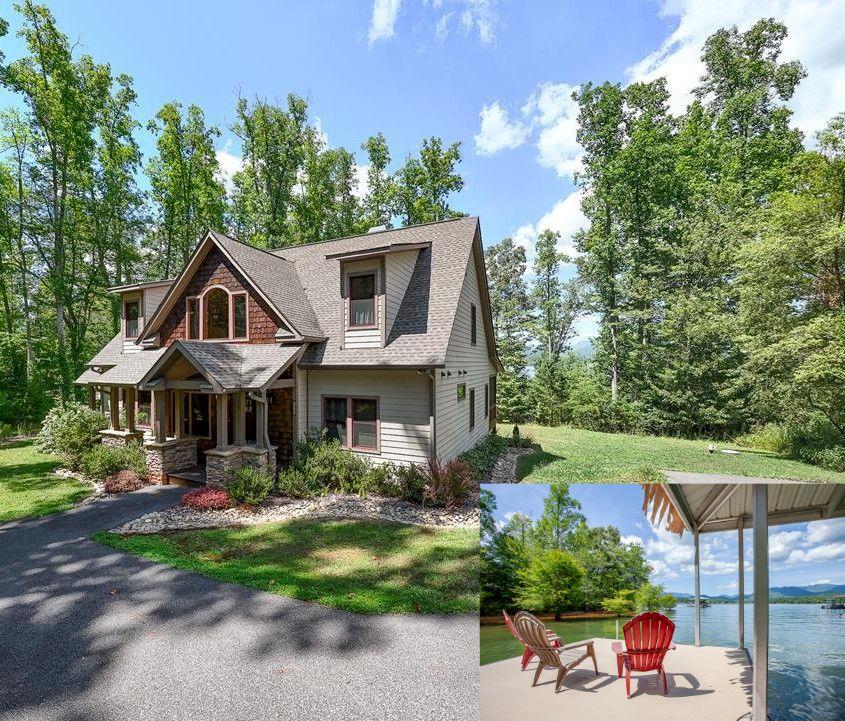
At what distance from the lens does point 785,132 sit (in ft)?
69.5

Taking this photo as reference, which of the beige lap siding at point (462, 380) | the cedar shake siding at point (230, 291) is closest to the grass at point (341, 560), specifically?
the beige lap siding at point (462, 380)

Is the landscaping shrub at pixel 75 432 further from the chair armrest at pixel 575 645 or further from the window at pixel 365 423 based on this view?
the chair armrest at pixel 575 645

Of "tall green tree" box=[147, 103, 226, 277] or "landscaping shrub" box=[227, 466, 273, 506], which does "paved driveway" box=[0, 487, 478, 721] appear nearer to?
"landscaping shrub" box=[227, 466, 273, 506]

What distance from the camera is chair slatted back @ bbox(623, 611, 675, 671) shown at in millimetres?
1279

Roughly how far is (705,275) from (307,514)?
23955mm

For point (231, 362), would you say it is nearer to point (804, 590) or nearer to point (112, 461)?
point (112, 461)

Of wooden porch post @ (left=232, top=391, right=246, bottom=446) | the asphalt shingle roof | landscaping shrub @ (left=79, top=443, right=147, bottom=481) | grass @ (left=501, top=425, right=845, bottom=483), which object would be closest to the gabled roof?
the asphalt shingle roof

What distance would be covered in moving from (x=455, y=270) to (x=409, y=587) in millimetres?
9125

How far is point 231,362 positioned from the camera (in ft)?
35.5

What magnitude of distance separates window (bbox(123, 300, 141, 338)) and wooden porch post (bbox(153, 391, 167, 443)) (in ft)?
18.2

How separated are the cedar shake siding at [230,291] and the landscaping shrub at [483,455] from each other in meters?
7.13

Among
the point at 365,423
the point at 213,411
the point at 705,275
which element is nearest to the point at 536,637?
the point at 365,423

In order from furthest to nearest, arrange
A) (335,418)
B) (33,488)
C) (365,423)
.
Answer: (335,418) → (365,423) → (33,488)

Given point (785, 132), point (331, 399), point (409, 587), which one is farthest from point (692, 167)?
point (409, 587)
